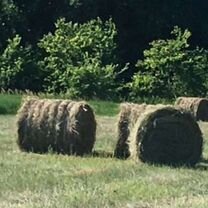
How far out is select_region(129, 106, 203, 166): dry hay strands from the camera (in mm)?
13812

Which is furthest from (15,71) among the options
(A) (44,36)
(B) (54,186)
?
(B) (54,186)

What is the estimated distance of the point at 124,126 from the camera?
1466cm

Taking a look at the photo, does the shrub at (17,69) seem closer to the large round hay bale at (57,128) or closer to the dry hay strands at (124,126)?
the large round hay bale at (57,128)

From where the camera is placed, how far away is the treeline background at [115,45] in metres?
34.6

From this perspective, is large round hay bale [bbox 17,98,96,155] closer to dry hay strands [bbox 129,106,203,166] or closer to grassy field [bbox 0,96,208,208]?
grassy field [bbox 0,96,208,208]

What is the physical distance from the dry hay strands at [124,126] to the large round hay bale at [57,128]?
1.94 ft

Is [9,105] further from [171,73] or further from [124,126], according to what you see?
[124,126]

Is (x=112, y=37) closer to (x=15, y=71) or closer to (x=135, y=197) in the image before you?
(x=15, y=71)

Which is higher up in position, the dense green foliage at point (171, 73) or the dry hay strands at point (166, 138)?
the dense green foliage at point (171, 73)

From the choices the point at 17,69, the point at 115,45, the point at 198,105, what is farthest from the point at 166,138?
the point at 115,45

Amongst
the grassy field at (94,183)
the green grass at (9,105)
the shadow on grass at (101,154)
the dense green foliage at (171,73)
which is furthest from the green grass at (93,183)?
the dense green foliage at (171,73)

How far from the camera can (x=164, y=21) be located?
37.3 metres

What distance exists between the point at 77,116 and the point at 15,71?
793 inches

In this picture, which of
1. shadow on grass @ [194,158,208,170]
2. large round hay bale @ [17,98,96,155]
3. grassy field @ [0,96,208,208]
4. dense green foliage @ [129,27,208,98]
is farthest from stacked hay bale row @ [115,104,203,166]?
dense green foliage @ [129,27,208,98]
